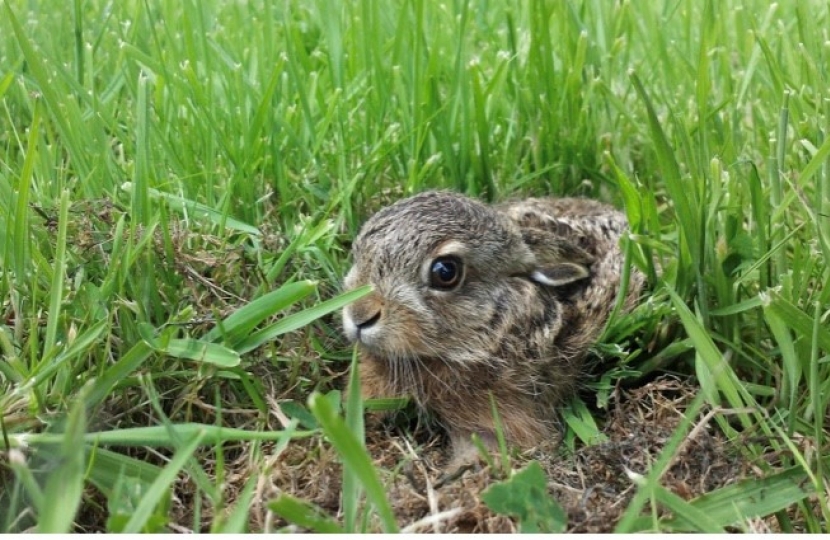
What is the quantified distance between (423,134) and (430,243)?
2.91ft

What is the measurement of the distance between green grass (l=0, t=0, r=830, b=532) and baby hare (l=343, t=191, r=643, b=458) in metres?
0.18

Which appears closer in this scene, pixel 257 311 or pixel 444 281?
pixel 257 311

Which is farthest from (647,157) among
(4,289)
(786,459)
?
→ (4,289)

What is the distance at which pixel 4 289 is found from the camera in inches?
113

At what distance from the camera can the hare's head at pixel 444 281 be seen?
3002 millimetres

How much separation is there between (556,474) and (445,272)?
79 cm

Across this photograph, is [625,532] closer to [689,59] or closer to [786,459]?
[786,459]

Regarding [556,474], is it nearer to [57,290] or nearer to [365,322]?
[365,322]

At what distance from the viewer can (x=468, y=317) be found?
10.3 feet

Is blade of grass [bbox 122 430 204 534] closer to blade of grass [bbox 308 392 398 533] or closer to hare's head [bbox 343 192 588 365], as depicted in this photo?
blade of grass [bbox 308 392 398 533]

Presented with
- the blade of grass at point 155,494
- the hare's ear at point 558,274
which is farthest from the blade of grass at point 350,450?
the hare's ear at point 558,274

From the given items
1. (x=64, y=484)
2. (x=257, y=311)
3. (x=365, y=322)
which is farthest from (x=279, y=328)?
(x=64, y=484)

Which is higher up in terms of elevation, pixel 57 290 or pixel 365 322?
pixel 57 290

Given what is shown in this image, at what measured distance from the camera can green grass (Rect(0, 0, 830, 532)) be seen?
2.43 m
